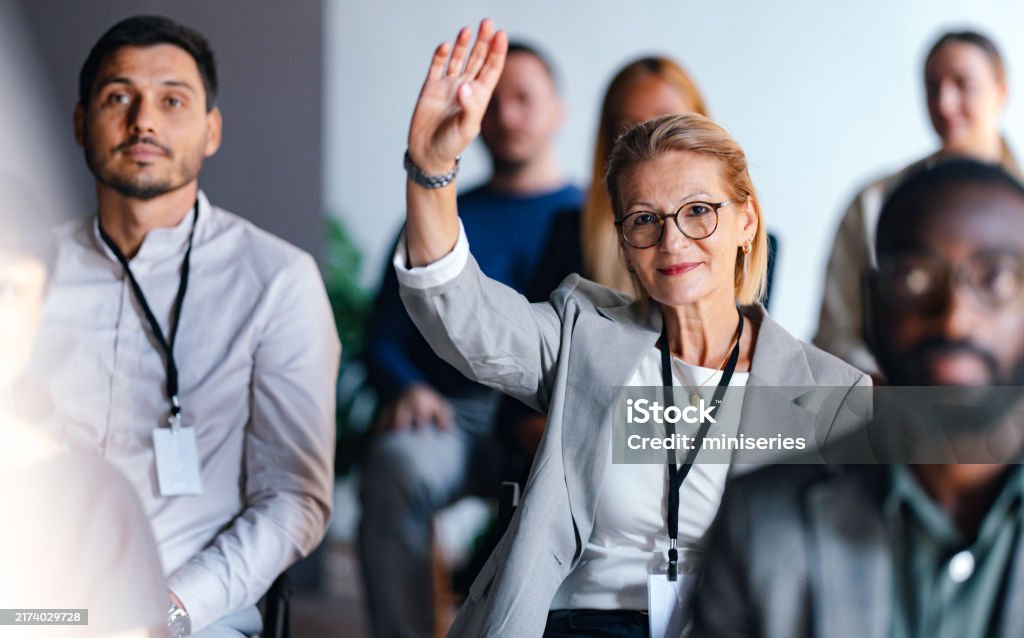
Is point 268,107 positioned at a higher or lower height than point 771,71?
lower

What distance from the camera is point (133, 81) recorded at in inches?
82.7

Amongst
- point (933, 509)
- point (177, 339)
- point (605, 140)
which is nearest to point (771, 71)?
point (605, 140)

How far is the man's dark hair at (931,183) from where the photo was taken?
146cm

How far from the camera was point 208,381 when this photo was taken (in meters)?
2.07

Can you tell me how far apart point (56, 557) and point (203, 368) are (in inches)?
17.8

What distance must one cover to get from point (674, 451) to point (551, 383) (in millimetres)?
227

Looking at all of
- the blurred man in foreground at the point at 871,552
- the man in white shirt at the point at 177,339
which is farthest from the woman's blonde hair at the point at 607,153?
the blurred man in foreground at the point at 871,552

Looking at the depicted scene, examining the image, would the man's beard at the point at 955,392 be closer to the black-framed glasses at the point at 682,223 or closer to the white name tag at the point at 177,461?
the black-framed glasses at the point at 682,223

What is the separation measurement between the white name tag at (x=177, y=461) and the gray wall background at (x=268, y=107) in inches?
51.6

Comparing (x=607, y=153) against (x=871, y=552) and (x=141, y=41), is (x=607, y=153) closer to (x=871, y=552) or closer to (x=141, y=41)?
(x=141, y=41)

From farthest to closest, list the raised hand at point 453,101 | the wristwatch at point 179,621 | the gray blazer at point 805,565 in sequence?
the wristwatch at point 179,621 → the raised hand at point 453,101 → the gray blazer at point 805,565

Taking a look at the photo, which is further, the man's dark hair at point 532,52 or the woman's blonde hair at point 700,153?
the man's dark hair at point 532,52

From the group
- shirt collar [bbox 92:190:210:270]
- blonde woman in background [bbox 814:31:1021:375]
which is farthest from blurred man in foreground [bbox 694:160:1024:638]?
blonde woman in background [bbox 814:31:1021:375]

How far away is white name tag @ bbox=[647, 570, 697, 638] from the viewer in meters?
1.62
